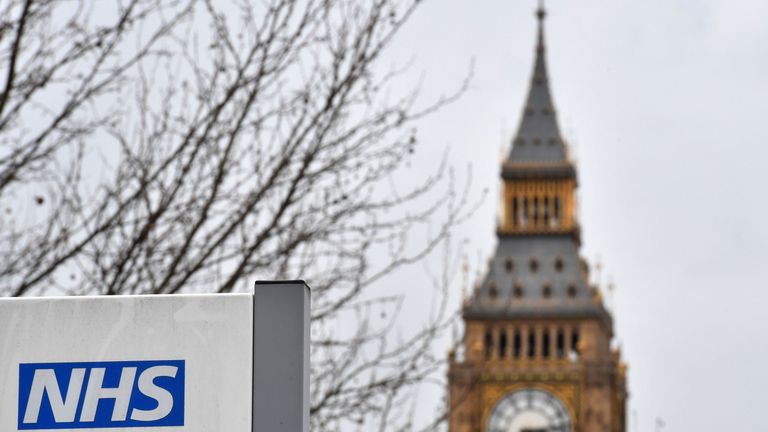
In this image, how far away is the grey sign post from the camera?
3979 mm

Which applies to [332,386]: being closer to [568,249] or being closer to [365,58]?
[365,58]

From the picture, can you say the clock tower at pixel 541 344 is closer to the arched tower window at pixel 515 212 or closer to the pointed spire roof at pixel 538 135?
the arched tower window at pixel 515 212

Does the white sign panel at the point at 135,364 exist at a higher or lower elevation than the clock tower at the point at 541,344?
lower

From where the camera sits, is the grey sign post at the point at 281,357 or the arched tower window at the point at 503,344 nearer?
the grey sign post at the point at 281,357

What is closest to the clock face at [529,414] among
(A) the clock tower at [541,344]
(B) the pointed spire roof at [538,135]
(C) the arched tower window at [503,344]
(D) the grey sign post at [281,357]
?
(A) the clock tower at [541,344]

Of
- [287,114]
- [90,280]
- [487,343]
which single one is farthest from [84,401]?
[487,343]

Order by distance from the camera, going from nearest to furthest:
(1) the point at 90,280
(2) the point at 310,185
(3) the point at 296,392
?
(3) the point at 296,392 → (1) the point at 90,280 → (2) the point at 310,185

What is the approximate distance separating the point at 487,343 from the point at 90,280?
100016 millimetres

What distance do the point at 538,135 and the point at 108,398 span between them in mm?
116761

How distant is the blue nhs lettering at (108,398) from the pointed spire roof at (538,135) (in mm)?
114768

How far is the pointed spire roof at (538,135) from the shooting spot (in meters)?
119

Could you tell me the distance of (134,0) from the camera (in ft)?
40.4

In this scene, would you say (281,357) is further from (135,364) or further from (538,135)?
(538,135)

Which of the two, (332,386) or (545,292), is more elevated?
(545,292)
